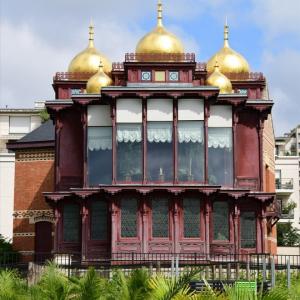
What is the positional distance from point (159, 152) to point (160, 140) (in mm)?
536

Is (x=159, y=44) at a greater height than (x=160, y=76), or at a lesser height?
greater

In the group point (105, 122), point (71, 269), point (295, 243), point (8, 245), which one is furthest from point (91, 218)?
point (295, 243)

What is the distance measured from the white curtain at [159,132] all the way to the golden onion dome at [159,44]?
4351mm

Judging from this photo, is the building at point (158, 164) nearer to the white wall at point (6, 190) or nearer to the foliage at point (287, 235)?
the white wall at point (6, 190)

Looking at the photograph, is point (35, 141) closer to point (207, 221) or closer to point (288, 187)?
point (207, 221)

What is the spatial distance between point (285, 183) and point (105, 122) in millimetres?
38116

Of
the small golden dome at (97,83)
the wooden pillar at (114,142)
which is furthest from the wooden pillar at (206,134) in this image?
the small golden dome at (97,83)

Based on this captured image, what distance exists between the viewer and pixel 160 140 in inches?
1359

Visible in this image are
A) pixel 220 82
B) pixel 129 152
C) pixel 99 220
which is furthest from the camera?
pixel 220 82

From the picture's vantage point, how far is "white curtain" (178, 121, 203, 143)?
A: 113 feet

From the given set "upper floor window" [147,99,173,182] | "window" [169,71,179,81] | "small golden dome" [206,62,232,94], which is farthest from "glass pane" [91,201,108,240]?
"small golden dome" [206,62,232,94]

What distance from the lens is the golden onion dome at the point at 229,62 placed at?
43156mm

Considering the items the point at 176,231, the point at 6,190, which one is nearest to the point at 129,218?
the point at 176,231

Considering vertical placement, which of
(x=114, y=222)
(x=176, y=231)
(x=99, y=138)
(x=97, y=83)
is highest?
(x=97, y=83)
